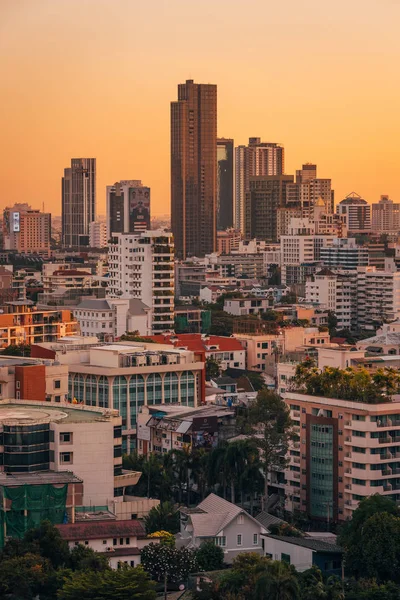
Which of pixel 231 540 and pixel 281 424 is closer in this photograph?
pixel 231 540

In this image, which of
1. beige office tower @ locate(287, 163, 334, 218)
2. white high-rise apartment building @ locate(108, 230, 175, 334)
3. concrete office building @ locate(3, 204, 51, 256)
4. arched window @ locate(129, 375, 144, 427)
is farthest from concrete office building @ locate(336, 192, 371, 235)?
arched window @ locate(129, 375, 144, 427)

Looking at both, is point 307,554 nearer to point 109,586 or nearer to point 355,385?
point 109,586

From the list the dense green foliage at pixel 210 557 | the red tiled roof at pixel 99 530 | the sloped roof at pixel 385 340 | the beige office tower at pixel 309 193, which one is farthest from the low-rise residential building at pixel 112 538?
the beige office tower at pixel 309 193

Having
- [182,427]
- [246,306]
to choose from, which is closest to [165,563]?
[182,427]

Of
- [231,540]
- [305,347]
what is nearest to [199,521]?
[231,540]

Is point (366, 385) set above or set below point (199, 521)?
above

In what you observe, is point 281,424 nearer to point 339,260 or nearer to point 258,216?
point 339,260

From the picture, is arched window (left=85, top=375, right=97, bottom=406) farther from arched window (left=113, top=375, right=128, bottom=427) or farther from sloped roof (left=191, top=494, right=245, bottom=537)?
sloped roof (left=191, top=494, right=245, bottom=537)

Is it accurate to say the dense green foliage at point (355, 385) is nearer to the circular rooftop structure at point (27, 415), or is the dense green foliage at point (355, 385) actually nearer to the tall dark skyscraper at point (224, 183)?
the circular rooftop structure at point (27, 415)
